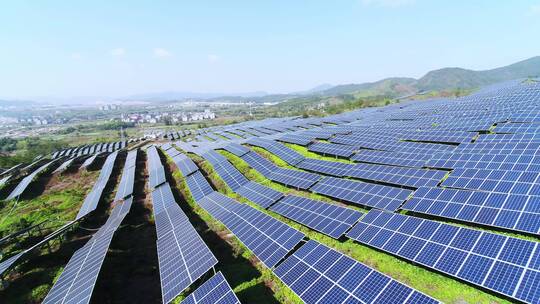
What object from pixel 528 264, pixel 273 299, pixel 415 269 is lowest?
pixel 273 299

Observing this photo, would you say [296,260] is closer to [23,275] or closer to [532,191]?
[532,191]

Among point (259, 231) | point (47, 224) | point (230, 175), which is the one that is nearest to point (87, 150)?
point (47, 224)

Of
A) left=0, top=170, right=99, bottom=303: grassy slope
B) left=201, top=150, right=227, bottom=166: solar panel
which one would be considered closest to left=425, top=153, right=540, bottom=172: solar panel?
left=201, top=150, right=227, bottom=166: solar panel

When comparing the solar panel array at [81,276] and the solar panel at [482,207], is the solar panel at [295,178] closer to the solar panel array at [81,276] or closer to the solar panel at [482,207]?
the solar panel at [482,207]

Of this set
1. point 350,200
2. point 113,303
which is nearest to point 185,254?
point 113,303

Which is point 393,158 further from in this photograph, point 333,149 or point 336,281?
point 336,281

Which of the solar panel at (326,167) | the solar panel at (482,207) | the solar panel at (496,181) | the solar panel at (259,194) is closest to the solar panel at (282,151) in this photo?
the solar panel at (326,167)
